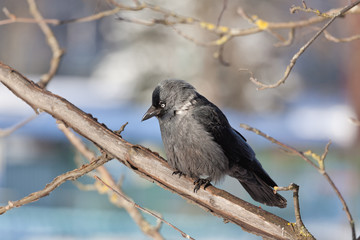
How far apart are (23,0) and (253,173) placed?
40.4 ft

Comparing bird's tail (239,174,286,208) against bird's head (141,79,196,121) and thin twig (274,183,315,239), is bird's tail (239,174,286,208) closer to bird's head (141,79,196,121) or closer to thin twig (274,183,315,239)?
bird's head (141,79,196,121)

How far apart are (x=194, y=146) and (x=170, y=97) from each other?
35cm

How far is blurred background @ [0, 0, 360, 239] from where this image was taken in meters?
9.73

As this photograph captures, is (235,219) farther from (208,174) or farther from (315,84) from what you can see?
(315,84)

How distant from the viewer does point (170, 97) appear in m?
3.43

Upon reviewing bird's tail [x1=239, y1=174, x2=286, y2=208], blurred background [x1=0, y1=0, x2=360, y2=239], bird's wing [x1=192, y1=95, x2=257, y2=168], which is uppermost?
blurred background [x1=0, y1=0, x2=360, y2=239]

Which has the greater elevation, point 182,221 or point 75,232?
point 182,221

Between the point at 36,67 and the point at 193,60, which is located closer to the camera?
the point at 193,60

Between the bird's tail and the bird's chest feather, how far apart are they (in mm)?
212

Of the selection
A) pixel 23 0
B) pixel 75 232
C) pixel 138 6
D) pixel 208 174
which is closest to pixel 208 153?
pixel 208 174

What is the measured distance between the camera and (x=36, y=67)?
23.7 m

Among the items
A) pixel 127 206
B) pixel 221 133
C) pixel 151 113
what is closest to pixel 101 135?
pixel 151 113

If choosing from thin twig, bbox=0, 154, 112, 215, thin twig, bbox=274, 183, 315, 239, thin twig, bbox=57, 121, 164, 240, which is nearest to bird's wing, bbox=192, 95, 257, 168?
thin twig, bbox=57, 121, 164, 240

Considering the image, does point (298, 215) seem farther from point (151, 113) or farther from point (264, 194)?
point (151, 113)
